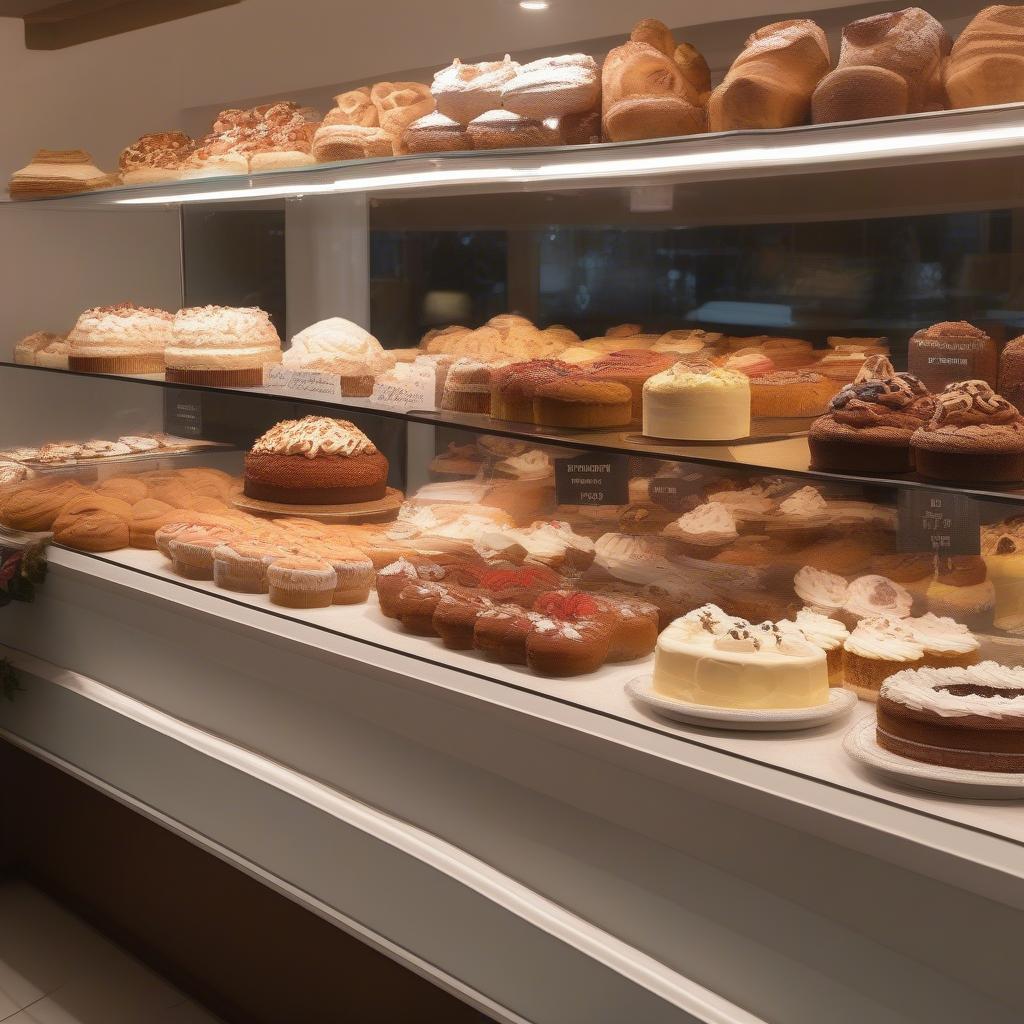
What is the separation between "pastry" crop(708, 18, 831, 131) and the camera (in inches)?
84.7

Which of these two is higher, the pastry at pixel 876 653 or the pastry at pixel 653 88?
the pastry at pixel 653 88

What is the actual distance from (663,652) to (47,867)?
2.50 m

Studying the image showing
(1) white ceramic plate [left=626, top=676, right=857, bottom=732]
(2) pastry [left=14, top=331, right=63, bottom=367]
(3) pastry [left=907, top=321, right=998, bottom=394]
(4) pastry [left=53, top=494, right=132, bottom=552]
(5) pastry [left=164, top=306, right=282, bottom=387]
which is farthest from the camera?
(2) pastry [left=14, top=331, right=63, bottom=367]

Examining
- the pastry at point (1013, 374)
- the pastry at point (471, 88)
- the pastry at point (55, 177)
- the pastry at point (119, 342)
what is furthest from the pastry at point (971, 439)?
the pastry at point (55, 177)

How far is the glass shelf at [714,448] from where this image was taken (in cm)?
190

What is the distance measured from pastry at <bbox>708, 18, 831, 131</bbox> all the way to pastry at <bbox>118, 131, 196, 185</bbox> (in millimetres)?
1900

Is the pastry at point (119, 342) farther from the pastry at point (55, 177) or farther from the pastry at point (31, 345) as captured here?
the pastry at point (55, 177)

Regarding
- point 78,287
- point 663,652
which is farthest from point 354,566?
point 78,287

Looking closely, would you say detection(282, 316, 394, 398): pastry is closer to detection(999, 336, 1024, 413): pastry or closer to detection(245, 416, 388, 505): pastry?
detection(245, 416, 388, 505): pastry

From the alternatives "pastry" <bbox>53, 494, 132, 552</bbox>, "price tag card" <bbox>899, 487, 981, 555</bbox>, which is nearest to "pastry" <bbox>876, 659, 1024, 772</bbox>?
"price tag card" <bbox>899, 487, 981, 555</bbox>

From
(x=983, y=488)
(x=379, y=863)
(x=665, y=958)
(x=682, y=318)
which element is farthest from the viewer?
(x=682, y=318)

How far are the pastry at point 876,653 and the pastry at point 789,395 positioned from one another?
45 centimetres

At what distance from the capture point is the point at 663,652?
2.27 metres

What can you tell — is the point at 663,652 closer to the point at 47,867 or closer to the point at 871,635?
the point at 871,635
